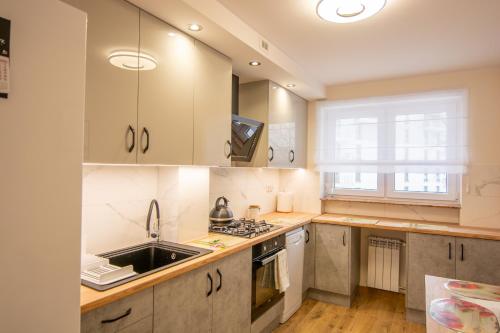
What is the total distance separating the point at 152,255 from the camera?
2.07m

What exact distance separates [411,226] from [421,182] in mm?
666

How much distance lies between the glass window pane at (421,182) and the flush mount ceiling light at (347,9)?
223 centimetres

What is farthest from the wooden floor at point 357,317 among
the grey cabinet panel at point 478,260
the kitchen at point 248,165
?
the grey cabinet panel at point 478,260

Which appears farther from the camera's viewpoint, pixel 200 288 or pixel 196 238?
pixel 196 238

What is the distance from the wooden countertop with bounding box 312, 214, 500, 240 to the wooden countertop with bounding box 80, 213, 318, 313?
1.86 ft

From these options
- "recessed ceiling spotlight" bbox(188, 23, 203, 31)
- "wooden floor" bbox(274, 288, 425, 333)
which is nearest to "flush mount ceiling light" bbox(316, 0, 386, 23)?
"recessed ceiling spotlight" bbox(188, 23, 203, 31)

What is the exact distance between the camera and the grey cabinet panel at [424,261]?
2750mm

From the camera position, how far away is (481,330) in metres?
1.10

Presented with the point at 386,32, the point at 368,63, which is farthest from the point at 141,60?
the point at 368,63

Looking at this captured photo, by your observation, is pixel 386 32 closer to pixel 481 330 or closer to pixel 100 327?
pixel 481 330

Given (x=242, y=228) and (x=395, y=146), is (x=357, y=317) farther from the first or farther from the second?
(x=395, y=146)

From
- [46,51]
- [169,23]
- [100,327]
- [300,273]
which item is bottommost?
[300,273]

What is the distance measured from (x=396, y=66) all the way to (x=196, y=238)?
8.01ft

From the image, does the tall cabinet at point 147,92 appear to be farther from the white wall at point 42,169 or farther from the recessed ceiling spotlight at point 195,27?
the white wall at point 42,169
